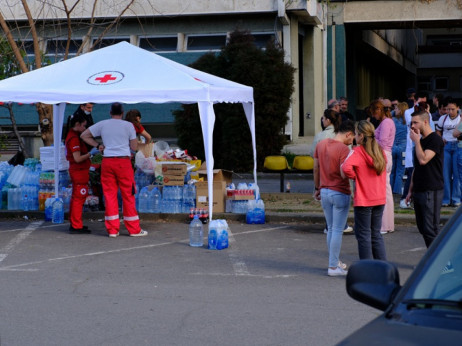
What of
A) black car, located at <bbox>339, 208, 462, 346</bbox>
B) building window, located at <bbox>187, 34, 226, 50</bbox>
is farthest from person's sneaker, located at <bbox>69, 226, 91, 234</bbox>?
building window, located at <bbox>187, 34, 226, 50</bbox>

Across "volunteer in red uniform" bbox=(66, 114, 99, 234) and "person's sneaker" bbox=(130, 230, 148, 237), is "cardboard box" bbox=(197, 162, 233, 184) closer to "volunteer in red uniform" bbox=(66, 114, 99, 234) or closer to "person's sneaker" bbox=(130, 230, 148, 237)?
"person's sneaker" bbox=(130, 230, 148, 237)

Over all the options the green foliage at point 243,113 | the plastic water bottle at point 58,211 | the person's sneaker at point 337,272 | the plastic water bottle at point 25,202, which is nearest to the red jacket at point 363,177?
the person's sneaker at point 337,272

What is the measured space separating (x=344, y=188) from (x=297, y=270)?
1162 mm

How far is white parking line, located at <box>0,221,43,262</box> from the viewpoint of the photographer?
11141mm

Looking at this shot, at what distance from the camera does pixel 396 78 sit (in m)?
61.8

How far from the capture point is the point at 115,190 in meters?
12.4

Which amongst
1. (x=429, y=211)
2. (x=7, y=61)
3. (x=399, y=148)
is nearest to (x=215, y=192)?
(x=399, y=148)

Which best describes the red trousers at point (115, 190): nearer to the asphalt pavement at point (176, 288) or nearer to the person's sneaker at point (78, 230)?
the asphalt pavement at point (176, 288)

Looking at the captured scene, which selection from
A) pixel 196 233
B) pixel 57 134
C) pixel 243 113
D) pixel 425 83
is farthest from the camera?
pixel 425 83

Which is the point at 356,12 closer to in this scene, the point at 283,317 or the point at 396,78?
the point at 283,317

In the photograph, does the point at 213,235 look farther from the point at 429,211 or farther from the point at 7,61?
the point at 7,61

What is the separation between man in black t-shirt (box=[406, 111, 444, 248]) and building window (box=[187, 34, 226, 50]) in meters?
18.0

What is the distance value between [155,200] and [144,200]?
0.19m

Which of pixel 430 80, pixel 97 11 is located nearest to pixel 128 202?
pixel 97 11
